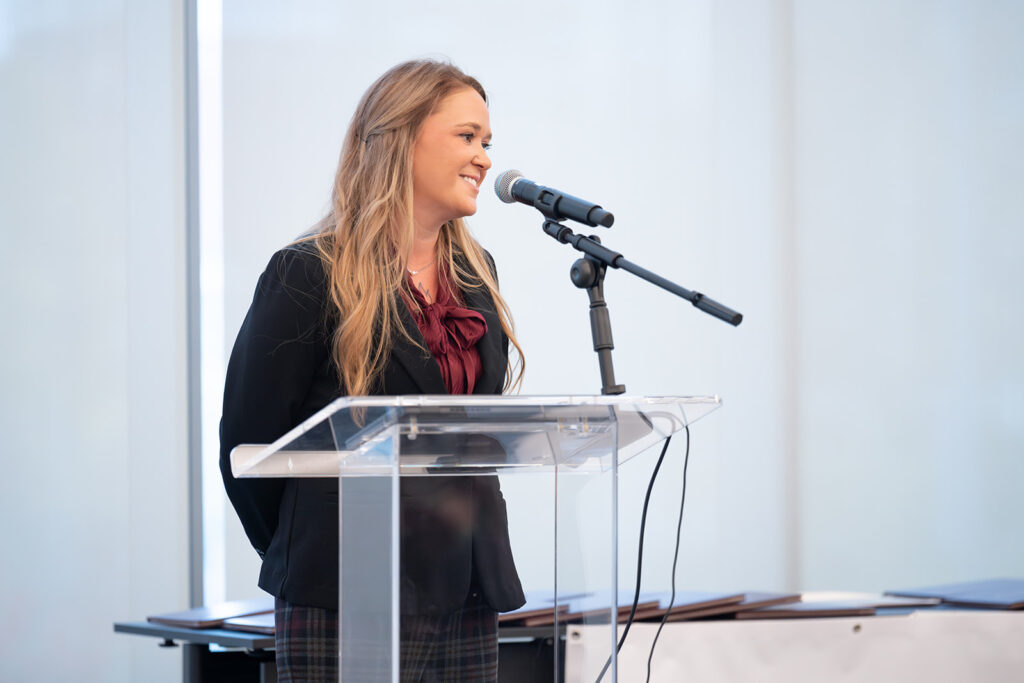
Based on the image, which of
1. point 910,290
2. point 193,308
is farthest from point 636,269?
point 910,290

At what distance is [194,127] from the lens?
3.68m

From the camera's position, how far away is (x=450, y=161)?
1.62 meters

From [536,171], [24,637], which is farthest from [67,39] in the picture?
[24,637]

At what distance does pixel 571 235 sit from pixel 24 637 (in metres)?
2.58

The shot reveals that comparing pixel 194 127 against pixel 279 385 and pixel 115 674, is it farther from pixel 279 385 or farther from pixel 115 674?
pixel 279 385

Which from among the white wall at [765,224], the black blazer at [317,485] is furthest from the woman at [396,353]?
the white wall at [765,224]

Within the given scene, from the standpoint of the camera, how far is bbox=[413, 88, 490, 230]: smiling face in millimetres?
1601

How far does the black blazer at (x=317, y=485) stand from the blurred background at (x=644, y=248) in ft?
6.61

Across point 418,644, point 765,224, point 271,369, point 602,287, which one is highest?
point 765,224

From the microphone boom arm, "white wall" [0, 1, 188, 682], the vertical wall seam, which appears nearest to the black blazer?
the microphone boom arm

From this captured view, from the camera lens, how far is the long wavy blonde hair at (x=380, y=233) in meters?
1.40

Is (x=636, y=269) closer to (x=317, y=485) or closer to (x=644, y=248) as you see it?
(x=317, y=485)

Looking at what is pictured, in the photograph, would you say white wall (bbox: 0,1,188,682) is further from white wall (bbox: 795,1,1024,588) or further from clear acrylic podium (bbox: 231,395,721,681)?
white wall (bbox: 795,1,1024,588)

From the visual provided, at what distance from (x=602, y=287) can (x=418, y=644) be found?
47 centimetres
